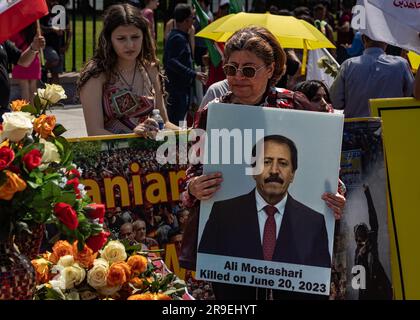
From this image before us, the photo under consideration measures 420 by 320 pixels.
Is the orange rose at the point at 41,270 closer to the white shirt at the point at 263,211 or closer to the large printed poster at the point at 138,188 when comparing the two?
the white shirt at the point at 263,211

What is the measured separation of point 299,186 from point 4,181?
1.33 meters

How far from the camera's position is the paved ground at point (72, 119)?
1141cm

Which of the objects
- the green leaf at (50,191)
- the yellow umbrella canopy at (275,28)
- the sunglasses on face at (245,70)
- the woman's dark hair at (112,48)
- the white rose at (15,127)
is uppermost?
the yellow umbrella canopy at (275,28)

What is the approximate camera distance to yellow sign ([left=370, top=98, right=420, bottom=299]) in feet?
16.7

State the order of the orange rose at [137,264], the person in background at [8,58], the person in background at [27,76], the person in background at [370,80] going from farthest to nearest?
the person in background at [27,76] → the person in background at [8,58] → the person in background at [370,80] → the orange rose at [137,264]

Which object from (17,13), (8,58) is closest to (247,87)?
(17,13)

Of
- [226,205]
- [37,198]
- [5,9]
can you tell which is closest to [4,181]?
[37,198]

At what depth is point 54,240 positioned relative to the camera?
139 inches

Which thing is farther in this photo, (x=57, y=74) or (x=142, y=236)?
(x=57, y=74)

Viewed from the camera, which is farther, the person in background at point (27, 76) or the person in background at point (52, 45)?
the person in background at point (52, 45)

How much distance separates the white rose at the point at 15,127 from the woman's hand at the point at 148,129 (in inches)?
88.2

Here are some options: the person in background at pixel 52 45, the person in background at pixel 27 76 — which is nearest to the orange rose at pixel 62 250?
the person in background at pixel 27 76

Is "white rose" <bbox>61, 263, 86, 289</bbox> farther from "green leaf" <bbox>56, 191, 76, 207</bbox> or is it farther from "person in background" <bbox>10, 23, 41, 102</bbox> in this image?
"person in background" <bbox>10, 23, 41, 102</bbox>

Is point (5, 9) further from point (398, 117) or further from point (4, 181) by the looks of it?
point (4, 181)
